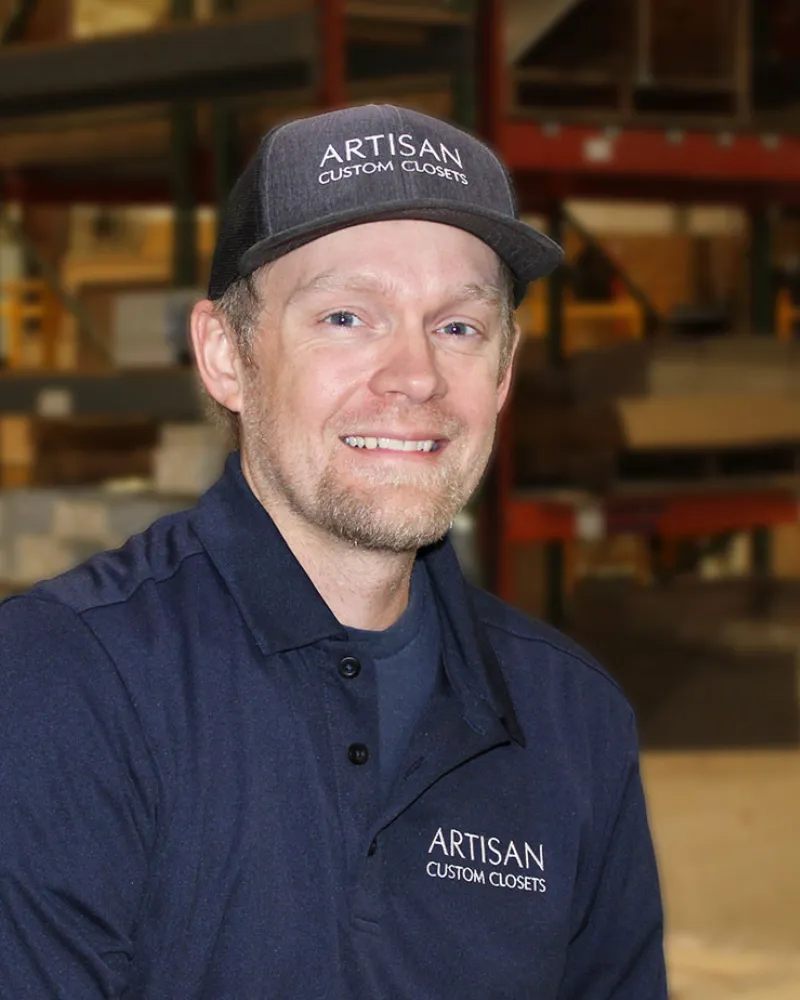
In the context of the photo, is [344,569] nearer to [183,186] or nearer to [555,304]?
[183,186]

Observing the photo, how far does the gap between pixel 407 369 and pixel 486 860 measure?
0.49 m

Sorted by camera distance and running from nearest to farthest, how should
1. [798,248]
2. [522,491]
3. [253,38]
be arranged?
[253,38], [522,491], [798,248]

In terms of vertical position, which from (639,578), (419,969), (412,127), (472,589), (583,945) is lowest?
(639,578)

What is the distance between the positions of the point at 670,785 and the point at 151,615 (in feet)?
9.23

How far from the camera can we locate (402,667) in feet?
4.75

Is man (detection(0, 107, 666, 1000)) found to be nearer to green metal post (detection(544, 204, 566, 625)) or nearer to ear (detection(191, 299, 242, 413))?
ear (detection(191, 299, 242, 413))

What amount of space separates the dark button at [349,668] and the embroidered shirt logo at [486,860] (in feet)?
0.56

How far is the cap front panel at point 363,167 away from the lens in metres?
1.36

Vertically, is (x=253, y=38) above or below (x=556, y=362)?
above

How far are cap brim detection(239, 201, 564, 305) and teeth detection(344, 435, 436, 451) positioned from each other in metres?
0.21

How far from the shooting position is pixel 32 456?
554 centimetres

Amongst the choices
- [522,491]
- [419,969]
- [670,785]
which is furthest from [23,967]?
[522,491]

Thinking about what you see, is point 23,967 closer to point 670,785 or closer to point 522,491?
point 670,785

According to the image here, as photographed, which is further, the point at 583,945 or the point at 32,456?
the point at 32,456
